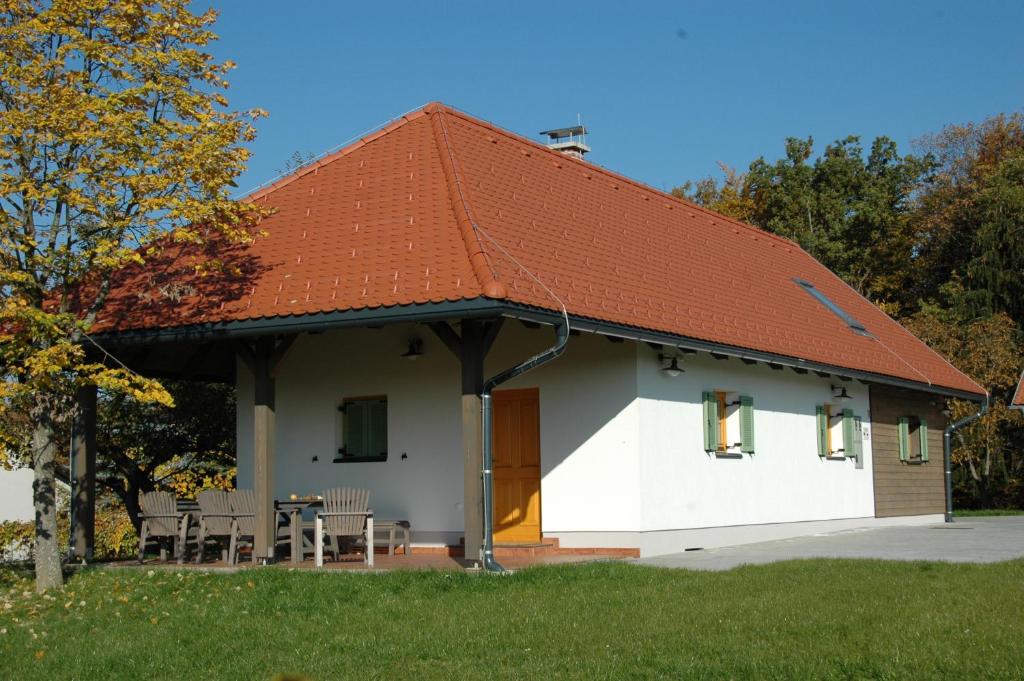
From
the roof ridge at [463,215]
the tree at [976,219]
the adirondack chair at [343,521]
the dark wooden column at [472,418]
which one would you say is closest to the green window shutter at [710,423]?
the roof ridge at [463,215]

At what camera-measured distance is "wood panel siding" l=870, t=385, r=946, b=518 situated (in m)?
21.4

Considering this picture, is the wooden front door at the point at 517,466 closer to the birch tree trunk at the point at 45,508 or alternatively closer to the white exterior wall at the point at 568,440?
the white exterior wall at the point at 568,440

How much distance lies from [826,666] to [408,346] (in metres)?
9.16

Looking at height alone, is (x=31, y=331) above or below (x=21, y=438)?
above

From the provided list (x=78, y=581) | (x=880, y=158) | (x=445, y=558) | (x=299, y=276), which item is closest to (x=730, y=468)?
(x=445, y=558)

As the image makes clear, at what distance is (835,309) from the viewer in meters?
22.6

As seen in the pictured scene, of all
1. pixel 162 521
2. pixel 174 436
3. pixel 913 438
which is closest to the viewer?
pixel 162 521

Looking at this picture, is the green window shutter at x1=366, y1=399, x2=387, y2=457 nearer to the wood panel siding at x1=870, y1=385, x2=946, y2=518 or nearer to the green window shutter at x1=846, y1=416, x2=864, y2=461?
the green window shutter at x1=846, y1=416, x2=864, y2=461

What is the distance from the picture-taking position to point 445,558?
1392 centimetres

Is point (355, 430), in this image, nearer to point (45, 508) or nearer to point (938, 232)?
point (45, 508)

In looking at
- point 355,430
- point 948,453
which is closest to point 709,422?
point 355,430

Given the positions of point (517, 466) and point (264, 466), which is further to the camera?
point (517, 466)

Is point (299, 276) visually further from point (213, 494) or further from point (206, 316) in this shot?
point (213, 494)

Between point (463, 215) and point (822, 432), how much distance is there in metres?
8.51
